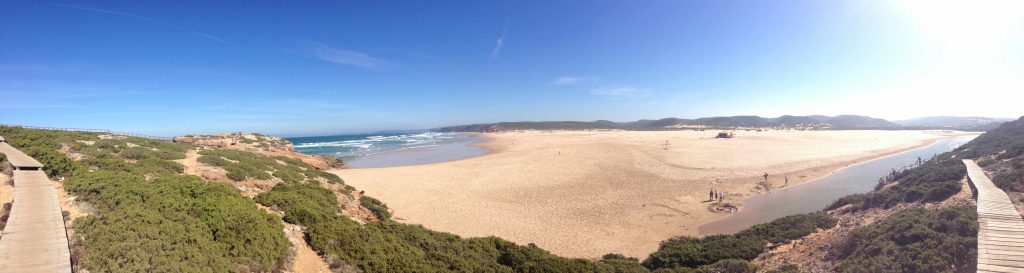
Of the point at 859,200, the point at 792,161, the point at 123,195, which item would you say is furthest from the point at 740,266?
the point at 792,161

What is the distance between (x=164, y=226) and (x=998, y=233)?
18.3 meters

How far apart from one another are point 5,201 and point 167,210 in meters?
2.83

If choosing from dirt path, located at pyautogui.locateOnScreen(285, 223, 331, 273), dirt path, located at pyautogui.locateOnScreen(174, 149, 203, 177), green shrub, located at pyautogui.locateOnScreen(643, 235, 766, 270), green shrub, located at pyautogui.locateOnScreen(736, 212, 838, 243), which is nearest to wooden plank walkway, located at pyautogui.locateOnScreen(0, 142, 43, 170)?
dirt path, located at pyautogui.locateOnScreen(174, 149, 203, 177)

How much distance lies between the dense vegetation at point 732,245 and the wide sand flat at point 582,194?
1641 millimetres

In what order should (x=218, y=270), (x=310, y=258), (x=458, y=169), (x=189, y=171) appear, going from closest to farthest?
(x=218, y=270), (x=310, y=258), (x=189, y=171), (x=458, y=169)

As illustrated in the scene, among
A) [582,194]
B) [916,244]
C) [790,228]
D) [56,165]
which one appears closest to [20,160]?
[56,165]

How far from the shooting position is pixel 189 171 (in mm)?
13086

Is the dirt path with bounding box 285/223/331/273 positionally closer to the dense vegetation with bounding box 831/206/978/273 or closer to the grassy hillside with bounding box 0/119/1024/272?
the grassy hillside with bounding box 0/119/1024/272

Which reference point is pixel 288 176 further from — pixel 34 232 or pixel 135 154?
pixel 34 232

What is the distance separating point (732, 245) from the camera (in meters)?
11.8

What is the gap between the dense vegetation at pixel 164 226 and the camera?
17.7ft

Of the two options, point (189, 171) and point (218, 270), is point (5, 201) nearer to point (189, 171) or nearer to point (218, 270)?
point (218, 270)

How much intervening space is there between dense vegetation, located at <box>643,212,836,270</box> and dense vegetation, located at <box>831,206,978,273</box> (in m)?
1.83

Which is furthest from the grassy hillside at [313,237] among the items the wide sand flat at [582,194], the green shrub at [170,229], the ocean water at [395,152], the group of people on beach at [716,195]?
the ocean water at [395,152]
